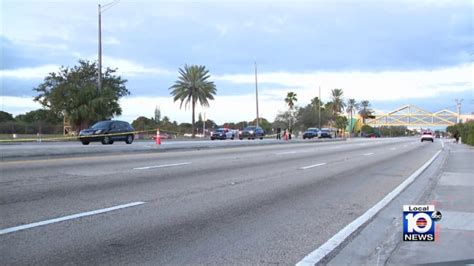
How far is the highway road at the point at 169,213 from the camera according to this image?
6.43 metres

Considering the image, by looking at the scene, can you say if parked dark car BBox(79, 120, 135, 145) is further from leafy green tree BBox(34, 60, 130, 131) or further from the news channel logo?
the news channel logo

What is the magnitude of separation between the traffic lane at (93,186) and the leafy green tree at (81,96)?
3045 centimetres

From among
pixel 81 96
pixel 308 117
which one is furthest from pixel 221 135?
pixel 308 117

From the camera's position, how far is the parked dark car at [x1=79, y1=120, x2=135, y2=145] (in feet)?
103

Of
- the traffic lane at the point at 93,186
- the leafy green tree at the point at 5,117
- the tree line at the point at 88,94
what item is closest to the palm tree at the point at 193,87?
the tree line at the point at 88,94

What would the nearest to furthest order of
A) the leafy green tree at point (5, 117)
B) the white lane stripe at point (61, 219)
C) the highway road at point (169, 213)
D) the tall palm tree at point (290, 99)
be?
the highway road at point (169, 213) < the white lane stripe at point (61, 219) < the leafy green tree at point (5, 117) < the tall palm tree at point (290, 99)

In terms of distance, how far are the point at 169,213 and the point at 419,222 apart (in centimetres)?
→ 439

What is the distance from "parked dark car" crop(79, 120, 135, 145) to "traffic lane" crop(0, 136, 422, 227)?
14.9m

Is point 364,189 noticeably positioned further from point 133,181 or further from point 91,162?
point 91,162

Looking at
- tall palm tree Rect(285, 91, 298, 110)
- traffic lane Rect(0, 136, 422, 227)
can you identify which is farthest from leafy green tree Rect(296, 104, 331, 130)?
traffic lane Rect(0, 136, 422, 227)

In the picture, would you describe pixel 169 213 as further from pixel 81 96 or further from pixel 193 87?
pixel 193 87

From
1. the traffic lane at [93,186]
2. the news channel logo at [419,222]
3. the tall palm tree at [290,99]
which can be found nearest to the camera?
the news channel logo at [419,222]

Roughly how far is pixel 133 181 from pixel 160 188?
1337mm

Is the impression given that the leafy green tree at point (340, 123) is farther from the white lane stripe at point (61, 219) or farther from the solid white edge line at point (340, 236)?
the white lane stripe at point (61, 219)
